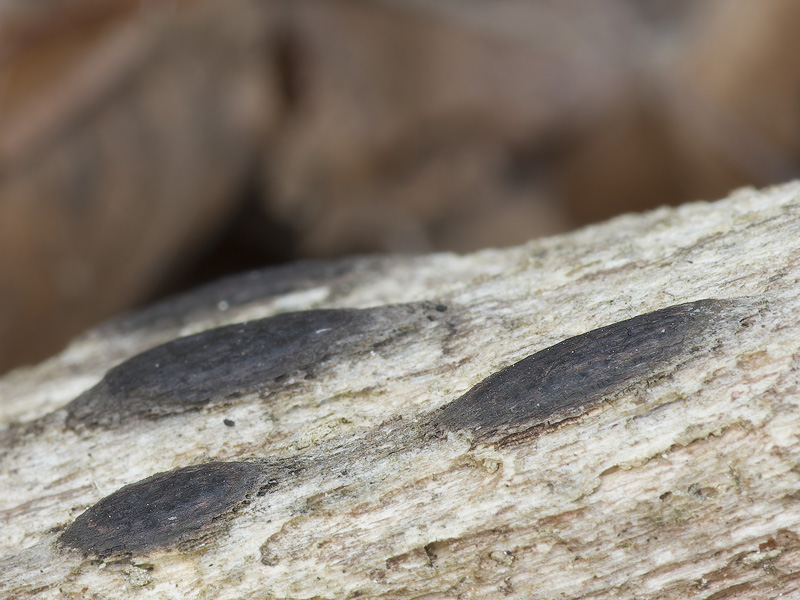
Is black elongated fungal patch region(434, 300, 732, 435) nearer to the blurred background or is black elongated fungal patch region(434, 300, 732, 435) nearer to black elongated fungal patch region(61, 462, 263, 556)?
black elongated fungal patch region(61, 462, 263, 556)

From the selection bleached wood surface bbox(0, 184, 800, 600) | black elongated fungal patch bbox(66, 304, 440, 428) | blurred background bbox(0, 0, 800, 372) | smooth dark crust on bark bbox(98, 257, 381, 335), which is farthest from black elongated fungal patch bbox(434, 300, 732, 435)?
blurred background bbox(0, 0, 800, 372)

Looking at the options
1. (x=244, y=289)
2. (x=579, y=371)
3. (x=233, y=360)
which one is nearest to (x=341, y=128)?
(x=244, y=289)

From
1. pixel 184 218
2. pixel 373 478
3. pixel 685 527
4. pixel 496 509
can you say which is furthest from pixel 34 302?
pixel 685 527

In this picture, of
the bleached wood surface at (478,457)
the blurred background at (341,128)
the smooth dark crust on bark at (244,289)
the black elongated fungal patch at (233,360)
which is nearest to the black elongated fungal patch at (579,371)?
the bleached wood surface at (478,457)

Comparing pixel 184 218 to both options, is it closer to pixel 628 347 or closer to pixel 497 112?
pixel 497 112

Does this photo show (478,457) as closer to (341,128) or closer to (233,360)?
(233,360)
